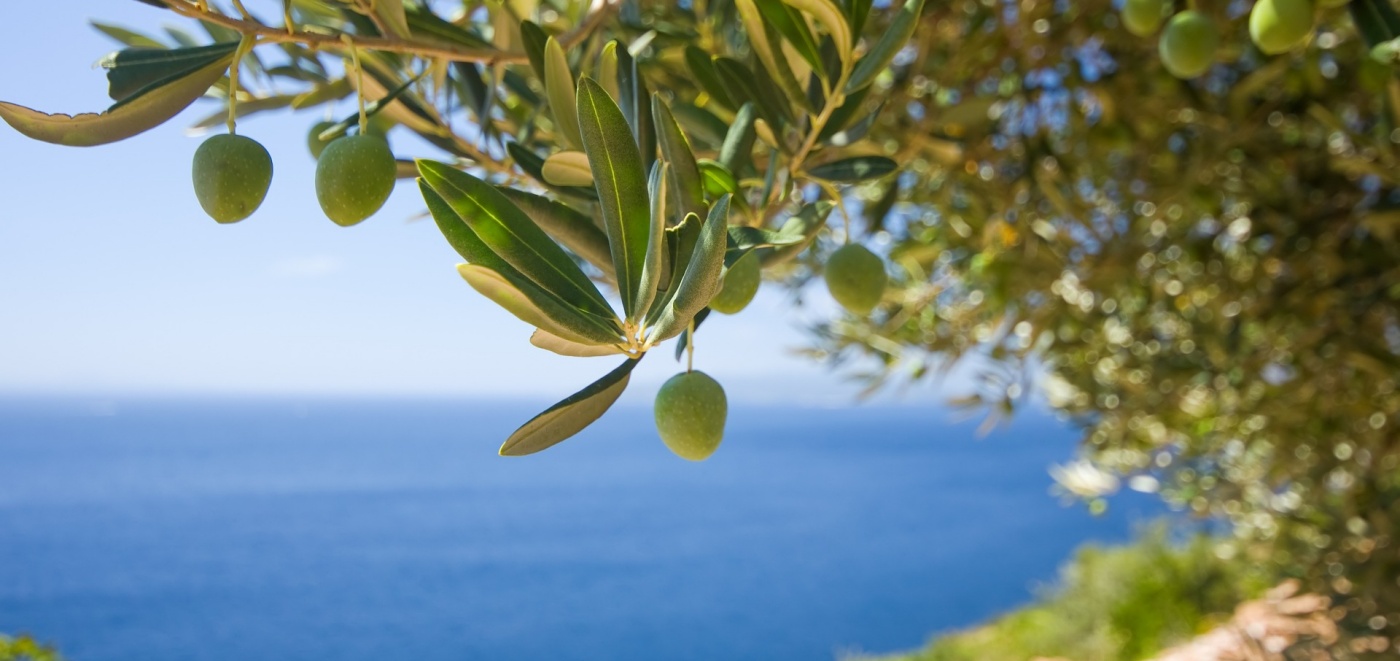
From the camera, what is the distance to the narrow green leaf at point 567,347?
0.41m

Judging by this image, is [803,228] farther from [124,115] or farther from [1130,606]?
[1130,606]

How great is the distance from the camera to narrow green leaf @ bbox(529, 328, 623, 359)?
1.34 feet

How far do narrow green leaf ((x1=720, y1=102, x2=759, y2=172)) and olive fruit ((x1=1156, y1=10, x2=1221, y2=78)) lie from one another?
1.69 ft

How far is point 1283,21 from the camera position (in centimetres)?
74

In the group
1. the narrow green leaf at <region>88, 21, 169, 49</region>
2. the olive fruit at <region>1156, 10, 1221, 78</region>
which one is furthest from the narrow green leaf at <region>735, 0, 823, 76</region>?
the narrow green leaf at <region>88, 21, 169, 49</region>

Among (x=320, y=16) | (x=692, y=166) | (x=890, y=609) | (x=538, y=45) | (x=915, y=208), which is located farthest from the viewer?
(x=890, y=609)

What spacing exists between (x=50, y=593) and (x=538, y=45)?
2902cm

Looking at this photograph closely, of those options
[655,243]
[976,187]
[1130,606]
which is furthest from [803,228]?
[1130,606]

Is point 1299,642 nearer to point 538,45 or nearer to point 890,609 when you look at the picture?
point 538,45

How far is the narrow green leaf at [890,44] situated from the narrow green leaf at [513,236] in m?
0.23

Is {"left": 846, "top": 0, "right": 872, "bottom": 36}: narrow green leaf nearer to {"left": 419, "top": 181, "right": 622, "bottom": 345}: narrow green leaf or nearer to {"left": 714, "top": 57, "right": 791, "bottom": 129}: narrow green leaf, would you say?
{"left": 714, "top": 57, "right": 791, "bottom": 129}: narrow green leaf

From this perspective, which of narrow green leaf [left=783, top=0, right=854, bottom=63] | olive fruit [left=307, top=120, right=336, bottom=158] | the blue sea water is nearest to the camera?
narrow green leaf [left=783, top=0, right=854, bottom=63]

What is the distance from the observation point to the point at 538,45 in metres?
0.63

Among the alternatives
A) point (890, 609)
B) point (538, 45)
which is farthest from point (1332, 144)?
point (890, 609)
